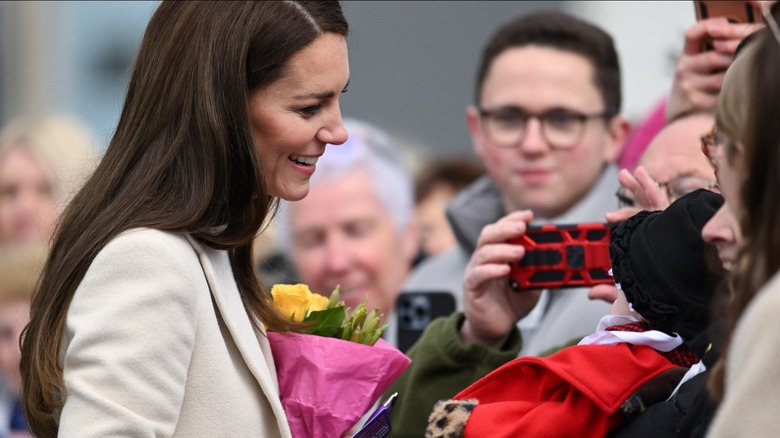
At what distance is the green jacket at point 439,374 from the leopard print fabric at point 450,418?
0.73 meters

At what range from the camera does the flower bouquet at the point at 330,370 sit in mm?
2621

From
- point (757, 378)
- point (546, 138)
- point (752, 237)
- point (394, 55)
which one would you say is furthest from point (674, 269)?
point (394, 55)

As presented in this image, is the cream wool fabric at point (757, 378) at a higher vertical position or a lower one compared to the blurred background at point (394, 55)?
higher

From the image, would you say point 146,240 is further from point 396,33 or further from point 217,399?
point 396,33

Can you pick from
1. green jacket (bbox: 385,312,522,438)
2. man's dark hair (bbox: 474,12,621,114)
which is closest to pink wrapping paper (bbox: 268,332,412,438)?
green jacket (bbox: 385,312,522,438)

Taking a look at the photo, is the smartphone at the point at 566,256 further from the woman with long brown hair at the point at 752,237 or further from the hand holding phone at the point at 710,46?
the woman with long brown hair at the point at 752,237

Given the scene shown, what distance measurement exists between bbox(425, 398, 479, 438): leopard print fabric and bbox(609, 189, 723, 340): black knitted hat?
0.34 m

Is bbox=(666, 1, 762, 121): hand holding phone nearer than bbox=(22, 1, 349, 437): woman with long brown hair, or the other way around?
bbox=(22, 1, 349, 437): woman with long brown hair

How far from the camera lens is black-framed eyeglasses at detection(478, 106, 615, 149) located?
4.12m

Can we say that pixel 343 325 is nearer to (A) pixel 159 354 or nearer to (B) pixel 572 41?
(A) pixel 159 354

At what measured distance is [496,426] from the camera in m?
2.32

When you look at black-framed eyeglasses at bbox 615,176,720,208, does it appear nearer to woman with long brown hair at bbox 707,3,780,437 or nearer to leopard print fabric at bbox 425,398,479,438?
leopard print fabric at bbox 425,398,479,438

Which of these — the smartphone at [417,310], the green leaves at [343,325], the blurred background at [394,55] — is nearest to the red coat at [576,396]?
the green leaves at [343,325]

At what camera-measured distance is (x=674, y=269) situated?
2248mm
